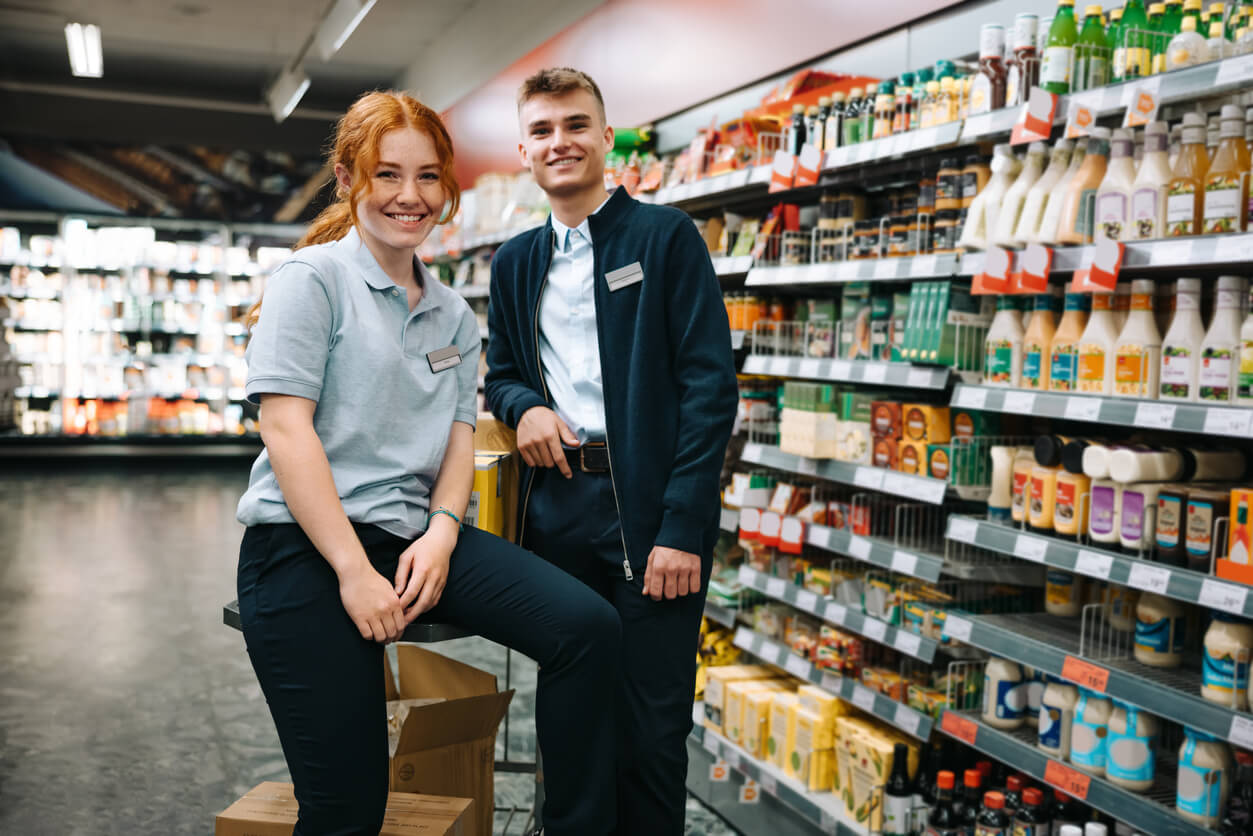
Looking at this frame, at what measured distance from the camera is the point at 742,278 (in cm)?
408

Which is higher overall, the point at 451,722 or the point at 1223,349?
the point at 1223,349

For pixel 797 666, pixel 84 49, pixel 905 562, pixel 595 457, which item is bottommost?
pixel 797 666

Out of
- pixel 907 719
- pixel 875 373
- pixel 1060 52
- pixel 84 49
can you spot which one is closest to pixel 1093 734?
pixel 907 719

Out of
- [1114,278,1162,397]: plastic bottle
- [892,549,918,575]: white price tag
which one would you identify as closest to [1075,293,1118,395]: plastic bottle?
[1114,278,1162,397]: plastic bottle

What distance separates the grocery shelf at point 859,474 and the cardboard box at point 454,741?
124 cm

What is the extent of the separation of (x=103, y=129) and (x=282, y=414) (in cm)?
1168

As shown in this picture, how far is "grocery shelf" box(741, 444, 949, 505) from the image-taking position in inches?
111

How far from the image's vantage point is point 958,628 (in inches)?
105

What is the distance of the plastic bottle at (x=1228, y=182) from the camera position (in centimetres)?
212

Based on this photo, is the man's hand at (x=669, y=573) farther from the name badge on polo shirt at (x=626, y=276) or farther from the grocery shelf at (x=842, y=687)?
the grocery shelf at (x=842, y=687)

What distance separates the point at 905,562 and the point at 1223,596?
942 mm

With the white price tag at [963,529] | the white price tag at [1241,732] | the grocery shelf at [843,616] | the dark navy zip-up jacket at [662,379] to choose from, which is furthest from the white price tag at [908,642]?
the dark navy zip-up jacket at [662,379]

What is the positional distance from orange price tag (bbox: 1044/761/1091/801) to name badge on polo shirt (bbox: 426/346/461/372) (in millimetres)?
1668

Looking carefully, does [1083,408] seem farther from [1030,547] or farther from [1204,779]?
[1204,779]
